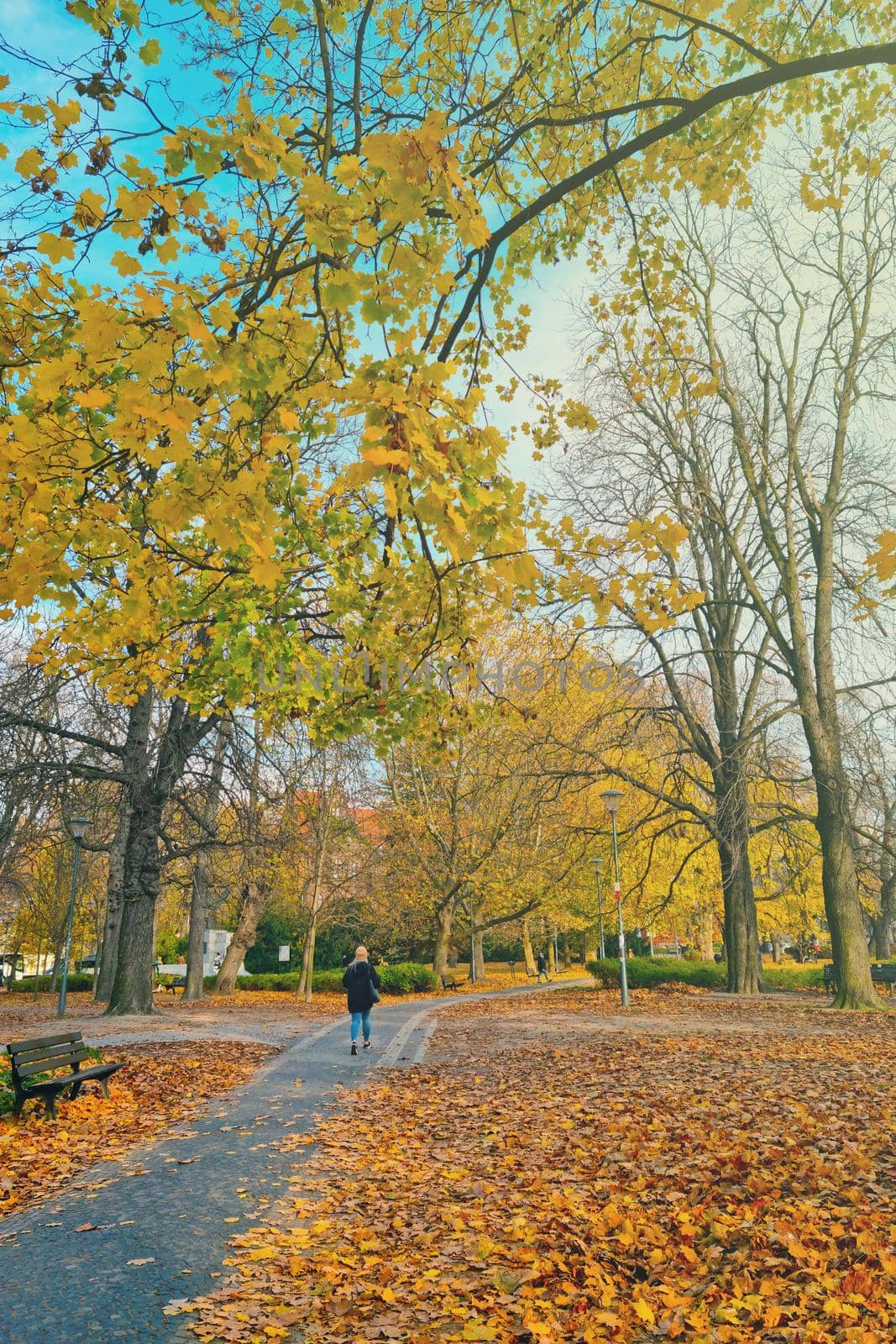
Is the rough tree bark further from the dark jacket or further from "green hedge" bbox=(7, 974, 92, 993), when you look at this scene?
"green hedge" bbox=(7, 974, 92, 993)

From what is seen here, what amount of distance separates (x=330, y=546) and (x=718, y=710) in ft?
44.1

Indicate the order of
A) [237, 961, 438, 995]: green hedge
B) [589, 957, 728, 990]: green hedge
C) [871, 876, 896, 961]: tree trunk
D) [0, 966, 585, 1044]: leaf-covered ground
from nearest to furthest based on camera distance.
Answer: [0, 966, 585, 1044]: leaf-covered ground → [871, 876, 896, 961]: tree trunk → [589, 957, 728, 990]: green hedge → [237, 961, 438, 995]: green hedge

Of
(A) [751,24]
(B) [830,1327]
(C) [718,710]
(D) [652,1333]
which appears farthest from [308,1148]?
(C) [718,710]

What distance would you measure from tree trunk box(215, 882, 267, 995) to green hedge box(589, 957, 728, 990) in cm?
1001

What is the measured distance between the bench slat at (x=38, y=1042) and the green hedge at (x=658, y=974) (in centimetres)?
1782

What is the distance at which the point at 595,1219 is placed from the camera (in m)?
4.66

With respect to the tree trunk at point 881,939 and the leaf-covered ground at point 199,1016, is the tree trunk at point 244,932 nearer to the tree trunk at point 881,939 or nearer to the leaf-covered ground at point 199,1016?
the leaf-covered ground at point 199,1016

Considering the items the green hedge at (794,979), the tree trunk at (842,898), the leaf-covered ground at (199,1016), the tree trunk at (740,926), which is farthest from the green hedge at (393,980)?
the tree trunk at (842,898)

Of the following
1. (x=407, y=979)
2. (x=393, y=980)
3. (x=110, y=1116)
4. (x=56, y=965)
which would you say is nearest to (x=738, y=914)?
(x=407, y=979)

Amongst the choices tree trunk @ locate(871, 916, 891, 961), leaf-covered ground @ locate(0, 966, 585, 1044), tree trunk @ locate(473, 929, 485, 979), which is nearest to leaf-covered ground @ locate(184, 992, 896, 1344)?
leaf-covered ground @ locate(0, 966, 585, 1044)

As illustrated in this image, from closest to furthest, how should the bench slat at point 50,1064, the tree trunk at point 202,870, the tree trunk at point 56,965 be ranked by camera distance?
the bench slat at point 50,1064 < the tree trunk at point 202,870 < the tree trunk at point 56,965

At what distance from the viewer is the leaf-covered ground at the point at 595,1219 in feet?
11.8

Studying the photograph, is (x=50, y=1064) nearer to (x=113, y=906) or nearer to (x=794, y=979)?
(x=113, y=906)

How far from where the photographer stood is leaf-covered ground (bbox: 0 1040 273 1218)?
5898mm
